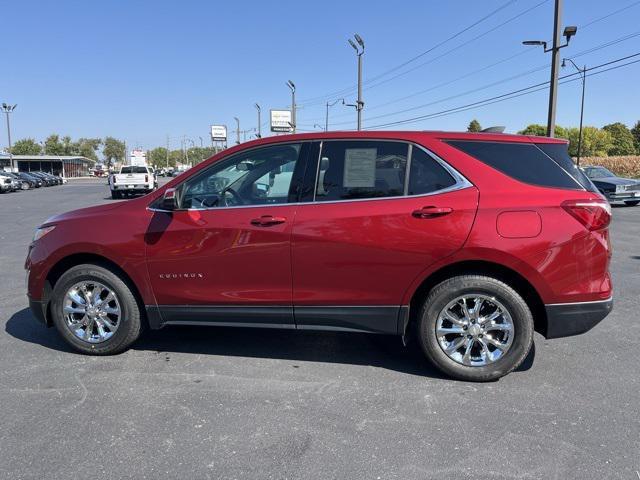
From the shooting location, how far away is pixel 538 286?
362 centimetres

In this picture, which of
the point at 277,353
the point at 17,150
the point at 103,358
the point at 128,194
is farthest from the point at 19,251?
the point at 17,150

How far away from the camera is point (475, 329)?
3.76m

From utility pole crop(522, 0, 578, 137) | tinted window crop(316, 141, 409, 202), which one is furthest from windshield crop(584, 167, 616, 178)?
tinted window crop(316, 141, 409, 202)

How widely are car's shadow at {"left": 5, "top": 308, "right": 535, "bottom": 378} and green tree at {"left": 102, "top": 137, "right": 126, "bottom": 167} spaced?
14434 centimetres

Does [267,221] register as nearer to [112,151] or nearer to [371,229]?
[371,229]

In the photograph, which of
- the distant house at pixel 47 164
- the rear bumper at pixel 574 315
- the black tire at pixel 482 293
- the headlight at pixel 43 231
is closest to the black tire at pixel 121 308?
the headlight at pixel 43 231

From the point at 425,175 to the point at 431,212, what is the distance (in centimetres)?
31

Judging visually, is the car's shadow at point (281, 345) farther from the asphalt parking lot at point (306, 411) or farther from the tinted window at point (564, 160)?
the tinted window at point (564, 160)

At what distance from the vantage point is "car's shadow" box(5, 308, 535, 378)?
13.9 feet

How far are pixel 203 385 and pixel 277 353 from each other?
32.0 inches

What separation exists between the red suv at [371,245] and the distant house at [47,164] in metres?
81.3

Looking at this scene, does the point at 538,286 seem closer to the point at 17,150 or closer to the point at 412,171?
the point at 412,171

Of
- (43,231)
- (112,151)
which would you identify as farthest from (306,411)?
(112,151)

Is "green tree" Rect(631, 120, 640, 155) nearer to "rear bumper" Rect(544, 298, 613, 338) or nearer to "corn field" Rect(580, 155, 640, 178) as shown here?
"corn field" Rect(580, 155, 640, 178)
